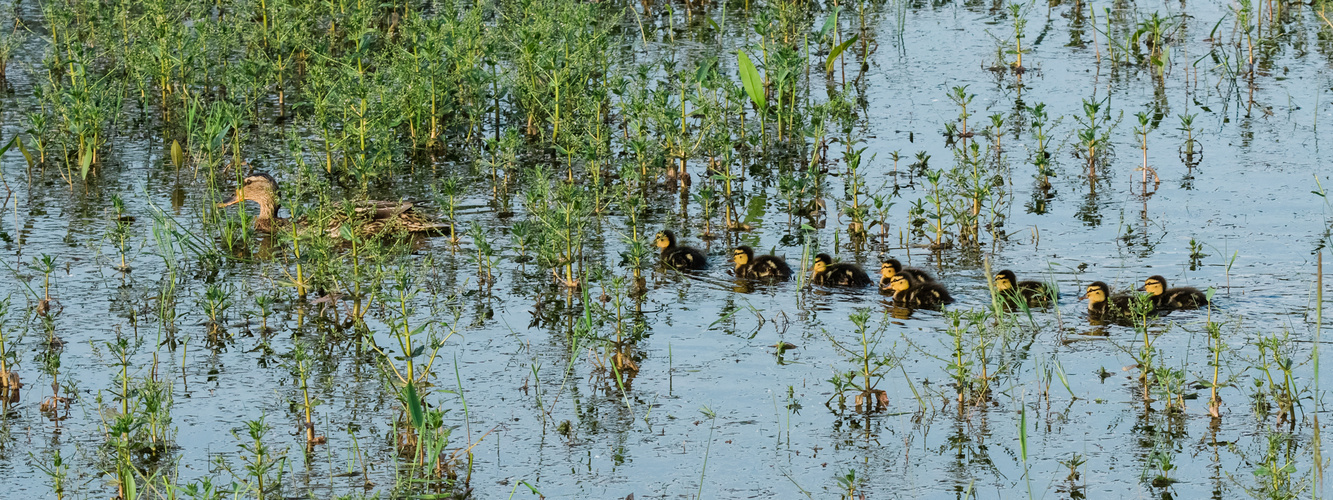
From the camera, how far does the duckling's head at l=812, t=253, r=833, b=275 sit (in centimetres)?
851

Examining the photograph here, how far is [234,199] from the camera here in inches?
394

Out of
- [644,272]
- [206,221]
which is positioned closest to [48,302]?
[206,221]

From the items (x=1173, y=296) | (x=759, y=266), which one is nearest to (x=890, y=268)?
(x=759, y=266)

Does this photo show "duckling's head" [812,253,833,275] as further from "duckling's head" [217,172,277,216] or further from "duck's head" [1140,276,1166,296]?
"duckling's head" [217,172,277,216]

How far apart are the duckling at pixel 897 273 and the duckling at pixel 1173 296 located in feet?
3.45

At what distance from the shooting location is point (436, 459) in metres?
6.11

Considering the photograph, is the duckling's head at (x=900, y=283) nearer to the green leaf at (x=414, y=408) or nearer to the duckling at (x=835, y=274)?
the duckling at (x=835, y=274)

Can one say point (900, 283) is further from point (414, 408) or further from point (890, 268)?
point (414, 408)

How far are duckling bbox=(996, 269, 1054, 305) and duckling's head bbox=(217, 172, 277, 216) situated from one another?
4.18 meters

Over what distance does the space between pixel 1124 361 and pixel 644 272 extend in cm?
261

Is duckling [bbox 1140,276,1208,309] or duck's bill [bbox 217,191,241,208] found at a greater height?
duck's bill [bbox 217,191,241,208]

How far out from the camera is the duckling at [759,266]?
8.59 metres

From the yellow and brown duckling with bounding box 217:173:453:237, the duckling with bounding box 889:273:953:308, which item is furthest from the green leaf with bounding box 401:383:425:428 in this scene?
the duckling with bounding box 889:273:953:308

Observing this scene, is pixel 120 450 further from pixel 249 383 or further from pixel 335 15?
pixel 335 15
